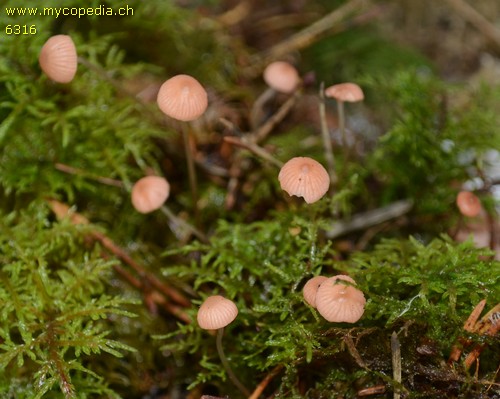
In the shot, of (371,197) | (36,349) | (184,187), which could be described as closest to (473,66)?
(371,197)

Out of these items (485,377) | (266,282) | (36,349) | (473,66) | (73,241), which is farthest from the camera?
(473,66)

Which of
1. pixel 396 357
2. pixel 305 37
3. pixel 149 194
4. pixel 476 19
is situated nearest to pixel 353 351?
pixel 396 357

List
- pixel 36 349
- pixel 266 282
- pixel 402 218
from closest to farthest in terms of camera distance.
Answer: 1. pixel 36 349
2. pixel 266 282
3. pixel 402 218

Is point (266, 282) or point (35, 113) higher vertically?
point (35, 113)

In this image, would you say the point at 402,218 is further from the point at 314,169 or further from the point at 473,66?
the point at 473,66

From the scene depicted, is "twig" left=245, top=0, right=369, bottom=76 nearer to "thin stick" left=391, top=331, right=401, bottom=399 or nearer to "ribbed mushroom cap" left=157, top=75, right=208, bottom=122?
"ribbed mushroom cap" left=157, top=75, right=208, bottom=122

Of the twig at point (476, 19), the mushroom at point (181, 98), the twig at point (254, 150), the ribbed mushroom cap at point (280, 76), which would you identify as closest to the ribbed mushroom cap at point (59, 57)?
the mushroom at point (181, 98)

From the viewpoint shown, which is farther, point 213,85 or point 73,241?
point 213,85

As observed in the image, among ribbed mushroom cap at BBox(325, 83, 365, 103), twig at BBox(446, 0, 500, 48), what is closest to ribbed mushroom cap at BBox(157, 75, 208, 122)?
ribbed mushroom cap at BBox(325, 83, 365, 103)
